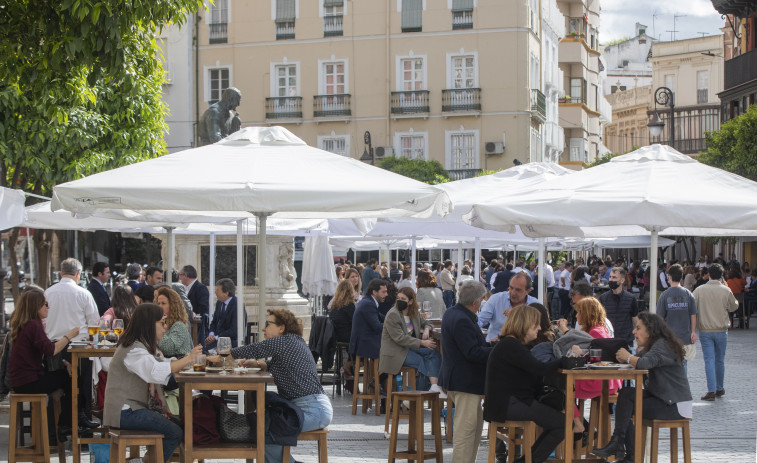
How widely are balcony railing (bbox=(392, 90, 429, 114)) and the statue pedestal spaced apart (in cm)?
2980

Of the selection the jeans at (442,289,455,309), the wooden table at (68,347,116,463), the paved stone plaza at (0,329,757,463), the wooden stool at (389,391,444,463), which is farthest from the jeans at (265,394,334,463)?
the jeans at (442,289,455,309)

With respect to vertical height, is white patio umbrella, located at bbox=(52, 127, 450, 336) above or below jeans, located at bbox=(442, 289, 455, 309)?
above

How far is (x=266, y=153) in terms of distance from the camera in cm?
981

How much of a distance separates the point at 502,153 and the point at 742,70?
35.5 ft

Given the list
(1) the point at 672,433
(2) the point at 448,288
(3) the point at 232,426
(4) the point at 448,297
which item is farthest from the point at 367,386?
(2) the point at 448,288

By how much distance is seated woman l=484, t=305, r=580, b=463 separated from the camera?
9.12 m

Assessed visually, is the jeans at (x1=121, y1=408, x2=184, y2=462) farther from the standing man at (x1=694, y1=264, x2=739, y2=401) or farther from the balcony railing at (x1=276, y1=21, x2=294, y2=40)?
the balcony railing at (x1=276, y1=21, x2=294, y2=40)

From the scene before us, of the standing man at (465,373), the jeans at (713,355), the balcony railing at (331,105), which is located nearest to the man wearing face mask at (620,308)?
the jeans at (713,355)

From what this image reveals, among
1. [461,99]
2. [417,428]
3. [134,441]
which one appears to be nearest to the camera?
[134,441]

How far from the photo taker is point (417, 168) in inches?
1901

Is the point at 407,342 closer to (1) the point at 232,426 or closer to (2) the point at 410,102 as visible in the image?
(1) the point at 232,426

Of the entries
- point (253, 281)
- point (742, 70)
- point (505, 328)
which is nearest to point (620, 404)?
point (505, 328)

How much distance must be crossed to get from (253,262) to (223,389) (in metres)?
13.6

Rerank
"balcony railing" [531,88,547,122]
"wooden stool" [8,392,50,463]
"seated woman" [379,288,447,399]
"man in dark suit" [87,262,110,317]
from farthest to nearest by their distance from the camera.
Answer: "balcony railing" [531,88,547,122]
"man in dark suit" [87,262,110,317]
"seated woman" [379,288,447,399]
"wooden stool" [8,392,50,463]
